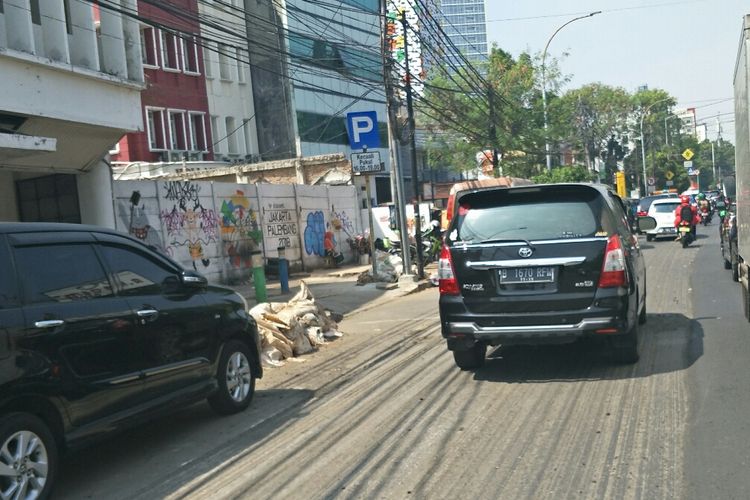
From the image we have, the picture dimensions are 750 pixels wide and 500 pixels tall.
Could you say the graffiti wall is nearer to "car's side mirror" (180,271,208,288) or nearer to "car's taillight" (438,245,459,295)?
"car's side mirror" (180,271,208,288)

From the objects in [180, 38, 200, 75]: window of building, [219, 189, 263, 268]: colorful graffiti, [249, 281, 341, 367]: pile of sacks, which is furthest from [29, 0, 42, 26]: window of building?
[180, 38, 200, 75]: window of building

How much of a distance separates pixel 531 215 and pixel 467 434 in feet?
8.37

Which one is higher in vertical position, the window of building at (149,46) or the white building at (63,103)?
the window of building at (149,46)

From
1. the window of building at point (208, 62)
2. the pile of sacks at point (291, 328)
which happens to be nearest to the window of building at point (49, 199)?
the pile of sacks at point (291, 328)

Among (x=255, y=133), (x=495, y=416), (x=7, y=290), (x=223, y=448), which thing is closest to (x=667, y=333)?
(x=495, y=416)

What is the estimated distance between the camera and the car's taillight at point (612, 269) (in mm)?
7062

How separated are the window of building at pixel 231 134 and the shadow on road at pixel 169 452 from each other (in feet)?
96.4

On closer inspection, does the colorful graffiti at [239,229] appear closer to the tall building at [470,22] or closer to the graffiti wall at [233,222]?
the graffiti wall at [233,222]

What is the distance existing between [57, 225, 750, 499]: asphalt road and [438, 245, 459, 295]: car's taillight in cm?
92

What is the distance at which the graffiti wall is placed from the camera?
17.3 metres

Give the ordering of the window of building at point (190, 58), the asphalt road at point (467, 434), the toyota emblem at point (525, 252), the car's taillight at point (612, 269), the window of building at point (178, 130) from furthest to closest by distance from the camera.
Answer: the window of building at point (190, 58), the window of building at point (178, 130), the toyota emblem at point (525, 252), the car's taillight at point (612, 269), the asphalt road at point (467, 434)

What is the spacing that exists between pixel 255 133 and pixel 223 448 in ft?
108

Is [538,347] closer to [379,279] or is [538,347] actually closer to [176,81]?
[379,279]

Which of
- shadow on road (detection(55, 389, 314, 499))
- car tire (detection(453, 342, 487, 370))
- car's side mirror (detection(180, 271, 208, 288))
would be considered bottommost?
shadow on road (detection(55, 389, 314, 499))
